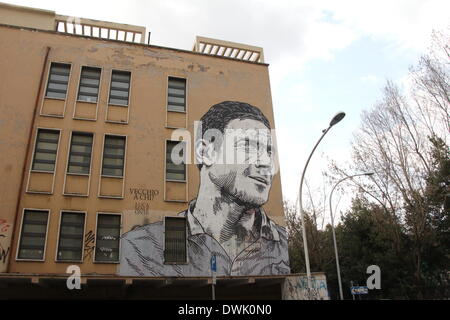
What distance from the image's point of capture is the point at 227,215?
16.8 meters

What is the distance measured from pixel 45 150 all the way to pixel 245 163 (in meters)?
9.12

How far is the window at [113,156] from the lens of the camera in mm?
16312

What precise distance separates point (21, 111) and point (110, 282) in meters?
8.62

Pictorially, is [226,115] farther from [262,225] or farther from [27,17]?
[27,17]

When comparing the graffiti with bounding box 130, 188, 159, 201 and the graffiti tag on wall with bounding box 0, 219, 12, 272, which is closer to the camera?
the graffiti tag on wall with bounding box 0, 219, 12, 272

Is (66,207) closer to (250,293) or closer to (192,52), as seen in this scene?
(250,293)

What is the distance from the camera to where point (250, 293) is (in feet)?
53.8

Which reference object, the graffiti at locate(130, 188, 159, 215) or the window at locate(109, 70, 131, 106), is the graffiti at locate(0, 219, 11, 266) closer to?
the graffiti at locate(130, 188, 159, 215)

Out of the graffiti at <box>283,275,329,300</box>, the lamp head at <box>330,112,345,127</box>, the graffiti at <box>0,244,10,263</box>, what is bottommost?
the graffiti at <box>283,275,329,300</box>

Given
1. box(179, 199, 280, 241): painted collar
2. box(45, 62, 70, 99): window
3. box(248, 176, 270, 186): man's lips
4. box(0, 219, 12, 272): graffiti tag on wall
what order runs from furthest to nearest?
box(248, 176, 270, 186): man's lips, box(45, 62, 70, 99): window, box(179, 199, 280, 241): painted collar, box(0, 219, 12, 272): graffiti tag on wall

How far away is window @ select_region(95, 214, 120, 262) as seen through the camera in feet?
48.3

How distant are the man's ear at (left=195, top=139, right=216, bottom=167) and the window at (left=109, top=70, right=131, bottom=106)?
412 cm

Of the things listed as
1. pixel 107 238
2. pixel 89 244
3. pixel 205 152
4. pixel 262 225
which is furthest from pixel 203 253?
pixel 205 152

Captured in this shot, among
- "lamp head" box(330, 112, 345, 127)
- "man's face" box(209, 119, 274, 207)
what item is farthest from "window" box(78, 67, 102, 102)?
"lamp head" box(330, 112, 345, 127)
